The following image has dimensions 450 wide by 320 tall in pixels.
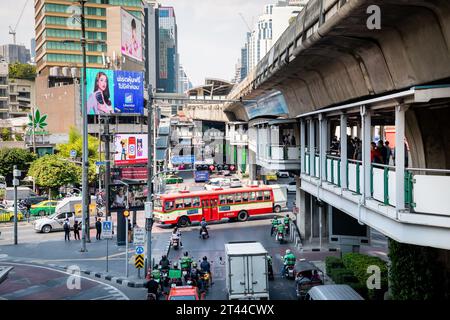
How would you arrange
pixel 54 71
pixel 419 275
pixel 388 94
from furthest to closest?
1. pixel 54 71
2. pixel 388 94
3. pixel 419 275

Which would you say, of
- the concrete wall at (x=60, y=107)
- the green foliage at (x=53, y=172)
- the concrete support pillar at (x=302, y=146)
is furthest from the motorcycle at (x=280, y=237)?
the concrete wall at (x=60, y=107)

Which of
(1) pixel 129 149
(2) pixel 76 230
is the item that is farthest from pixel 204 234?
(1) pixel 129 149

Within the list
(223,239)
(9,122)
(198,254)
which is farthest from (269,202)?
(9,122)

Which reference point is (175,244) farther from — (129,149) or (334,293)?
(129,149)

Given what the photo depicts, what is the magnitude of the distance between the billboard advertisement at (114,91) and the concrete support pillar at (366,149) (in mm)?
59457

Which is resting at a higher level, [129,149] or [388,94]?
[388,94]

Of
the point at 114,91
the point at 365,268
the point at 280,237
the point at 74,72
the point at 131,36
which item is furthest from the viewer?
the point at 131,36

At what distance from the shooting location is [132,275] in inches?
902

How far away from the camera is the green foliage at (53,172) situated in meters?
48.2

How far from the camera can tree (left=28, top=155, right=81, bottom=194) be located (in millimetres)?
48156

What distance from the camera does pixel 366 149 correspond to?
1263 cm

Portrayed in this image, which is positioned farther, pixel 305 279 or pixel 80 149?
pixel 80 149

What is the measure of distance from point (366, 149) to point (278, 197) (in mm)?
27060

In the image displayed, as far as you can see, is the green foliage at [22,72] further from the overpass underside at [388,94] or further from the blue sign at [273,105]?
the overpass underside at [388,94]
